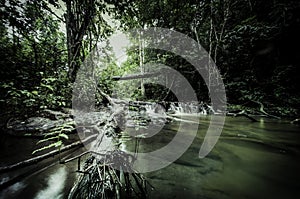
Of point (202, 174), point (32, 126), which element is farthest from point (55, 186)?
point (32, 126)

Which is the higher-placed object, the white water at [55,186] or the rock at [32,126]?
the rock at [32,126]

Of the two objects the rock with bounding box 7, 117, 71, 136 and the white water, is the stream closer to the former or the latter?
A: the white water

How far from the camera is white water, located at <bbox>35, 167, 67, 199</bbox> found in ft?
6.12

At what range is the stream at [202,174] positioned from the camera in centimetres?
198

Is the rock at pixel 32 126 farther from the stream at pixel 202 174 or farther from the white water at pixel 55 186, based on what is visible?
the white water at pixel 55 186

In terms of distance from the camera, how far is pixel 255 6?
10953mm

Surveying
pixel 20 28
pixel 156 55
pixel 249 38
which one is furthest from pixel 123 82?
pixel 20 28

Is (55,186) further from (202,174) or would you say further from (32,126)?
(32,126)

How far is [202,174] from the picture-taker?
8.21ft

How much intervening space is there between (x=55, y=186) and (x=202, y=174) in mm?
2128

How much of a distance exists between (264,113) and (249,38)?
492 centimetres

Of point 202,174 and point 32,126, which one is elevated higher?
point 32,126

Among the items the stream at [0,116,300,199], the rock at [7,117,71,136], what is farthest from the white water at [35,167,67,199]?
the rock at [7,117,71,136]

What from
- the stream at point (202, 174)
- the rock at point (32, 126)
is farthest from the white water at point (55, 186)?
the rock at point (32, 126)
